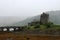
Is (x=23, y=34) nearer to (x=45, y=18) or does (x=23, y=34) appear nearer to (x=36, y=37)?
(x=36, y=37)

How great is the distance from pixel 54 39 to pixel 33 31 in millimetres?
1301

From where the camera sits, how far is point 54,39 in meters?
9.83

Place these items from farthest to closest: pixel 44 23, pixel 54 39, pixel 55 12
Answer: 1. pixel 55 12
2. pixel 44 23
3. pixel 54 39

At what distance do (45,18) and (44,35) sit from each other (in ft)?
10.3

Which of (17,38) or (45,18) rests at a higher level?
(45,18)

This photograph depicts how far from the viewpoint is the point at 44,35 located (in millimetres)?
9914

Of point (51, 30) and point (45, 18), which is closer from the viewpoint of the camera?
point (51, 30)

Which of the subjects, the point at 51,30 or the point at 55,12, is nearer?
the point at 51,30

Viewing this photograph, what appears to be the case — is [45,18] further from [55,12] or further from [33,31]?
[55,12]

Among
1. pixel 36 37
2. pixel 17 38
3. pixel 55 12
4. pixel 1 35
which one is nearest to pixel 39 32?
pixel 36 37

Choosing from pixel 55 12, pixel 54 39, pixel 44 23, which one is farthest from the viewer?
pixel 55 12

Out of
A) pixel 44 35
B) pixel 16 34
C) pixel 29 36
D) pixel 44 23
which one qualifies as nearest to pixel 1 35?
A: pixel 16 34

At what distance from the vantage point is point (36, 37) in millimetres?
9977

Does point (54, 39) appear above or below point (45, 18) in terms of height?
below
